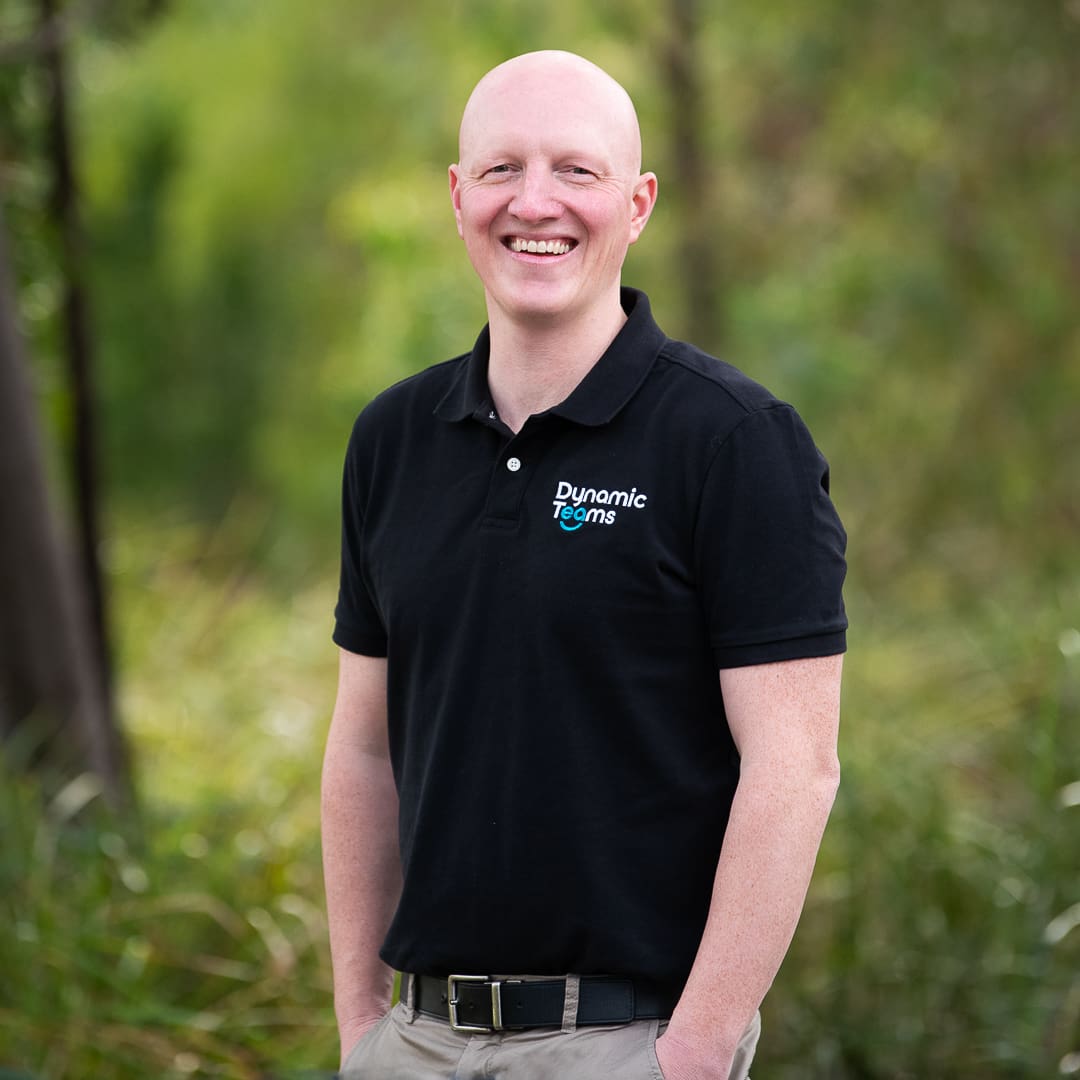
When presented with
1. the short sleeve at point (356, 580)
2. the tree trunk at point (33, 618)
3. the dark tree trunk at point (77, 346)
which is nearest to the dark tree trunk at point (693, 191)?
the dark tree trunk at point (77, 346)

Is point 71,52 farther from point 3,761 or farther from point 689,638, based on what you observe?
point 689,638

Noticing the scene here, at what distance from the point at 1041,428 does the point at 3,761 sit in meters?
6.72

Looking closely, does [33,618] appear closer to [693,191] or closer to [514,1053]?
[514,1053]

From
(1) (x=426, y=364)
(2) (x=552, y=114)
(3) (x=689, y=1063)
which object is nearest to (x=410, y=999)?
(3) (x=689, y=1063)

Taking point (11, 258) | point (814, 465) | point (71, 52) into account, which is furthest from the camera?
point (71, 52)

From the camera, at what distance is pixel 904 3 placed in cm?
874

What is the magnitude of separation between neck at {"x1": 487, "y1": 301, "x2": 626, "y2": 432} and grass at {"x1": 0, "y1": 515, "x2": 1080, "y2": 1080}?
1.64m

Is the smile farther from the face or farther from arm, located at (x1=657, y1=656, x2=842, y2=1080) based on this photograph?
arm, located at (x1=657, y1=656, x2=842, y2=1080)

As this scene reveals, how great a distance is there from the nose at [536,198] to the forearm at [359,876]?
77cm

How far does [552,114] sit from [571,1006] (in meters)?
1.04

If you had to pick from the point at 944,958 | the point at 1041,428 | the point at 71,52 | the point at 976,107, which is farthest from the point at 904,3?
the point at 944,958

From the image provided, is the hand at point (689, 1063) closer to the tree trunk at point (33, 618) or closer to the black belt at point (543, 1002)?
the black belt at point (543, 1002)

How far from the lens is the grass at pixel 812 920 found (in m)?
3.47

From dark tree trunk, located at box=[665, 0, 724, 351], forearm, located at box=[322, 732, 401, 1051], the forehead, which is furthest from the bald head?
dark tree trunk, located at box=[665, 0, 724, 351]
